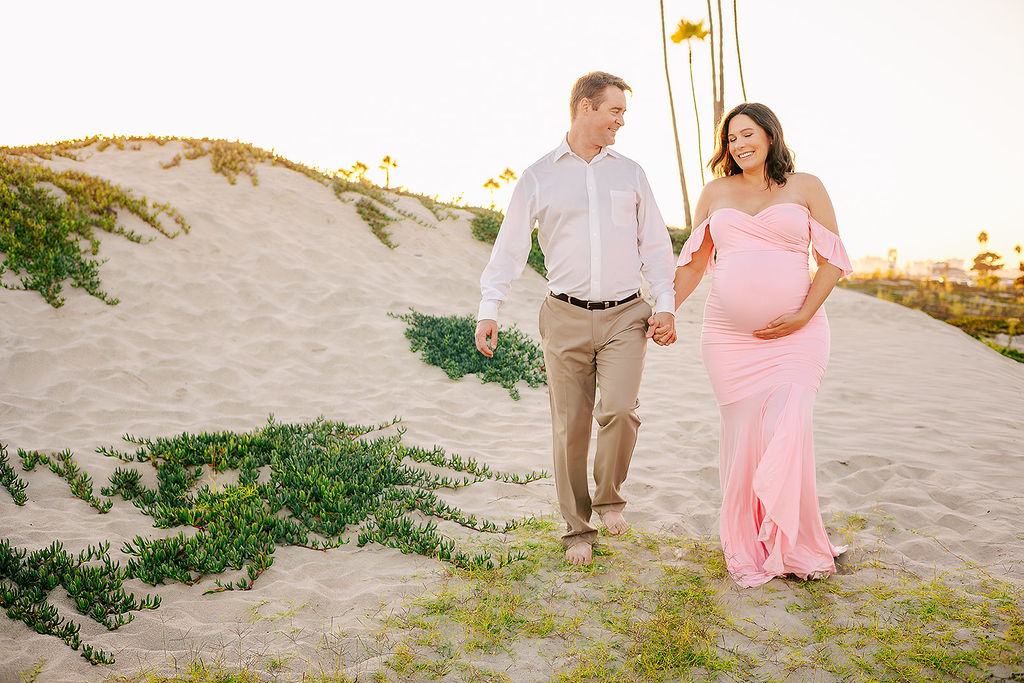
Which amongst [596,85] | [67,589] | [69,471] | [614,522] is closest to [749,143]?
[596,85]

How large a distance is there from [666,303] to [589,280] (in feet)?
1.58

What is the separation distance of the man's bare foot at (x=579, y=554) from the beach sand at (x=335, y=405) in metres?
0.72

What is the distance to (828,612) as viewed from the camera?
3.25m

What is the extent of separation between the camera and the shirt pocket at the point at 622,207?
3.74 metres

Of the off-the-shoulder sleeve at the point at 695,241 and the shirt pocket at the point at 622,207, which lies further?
the off-the-shoulder sleeve at the point at 695,241

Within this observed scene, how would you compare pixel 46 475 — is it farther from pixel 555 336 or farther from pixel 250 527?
pixel 555 336

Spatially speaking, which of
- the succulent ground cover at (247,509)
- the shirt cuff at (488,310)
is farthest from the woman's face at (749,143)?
the succulent ground cover at (247,509)

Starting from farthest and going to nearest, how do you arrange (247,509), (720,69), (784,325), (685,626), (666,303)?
(720,69) < (247,509) < (666,303) < (784,325) < (685,626)

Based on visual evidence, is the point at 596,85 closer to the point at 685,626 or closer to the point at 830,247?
the point at 830,247

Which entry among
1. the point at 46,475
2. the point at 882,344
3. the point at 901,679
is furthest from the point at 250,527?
the point at 882,344

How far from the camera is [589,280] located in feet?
12.1

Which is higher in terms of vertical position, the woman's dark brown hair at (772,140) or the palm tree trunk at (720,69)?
the palm tree trunk at (720,69)

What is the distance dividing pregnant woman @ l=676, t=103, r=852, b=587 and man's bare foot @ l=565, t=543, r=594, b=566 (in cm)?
78

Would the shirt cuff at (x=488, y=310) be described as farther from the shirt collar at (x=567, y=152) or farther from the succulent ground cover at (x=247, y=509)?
the succulent ground cover at (x=247, y=509)
